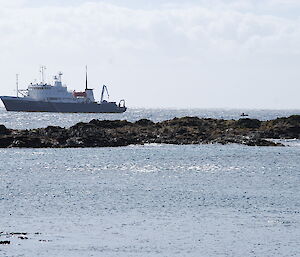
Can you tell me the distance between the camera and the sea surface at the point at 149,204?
3108 cm

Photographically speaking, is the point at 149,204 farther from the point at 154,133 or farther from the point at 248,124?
the point at 248,124

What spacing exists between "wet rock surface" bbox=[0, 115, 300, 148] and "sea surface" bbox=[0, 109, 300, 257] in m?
7.04

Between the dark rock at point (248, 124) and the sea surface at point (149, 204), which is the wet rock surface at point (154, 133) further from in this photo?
the sea surface at point (149, 204)

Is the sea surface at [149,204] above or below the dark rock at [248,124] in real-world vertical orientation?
below

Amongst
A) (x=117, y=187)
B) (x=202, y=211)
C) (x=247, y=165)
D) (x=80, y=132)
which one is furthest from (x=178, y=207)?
(x=80, y=132)

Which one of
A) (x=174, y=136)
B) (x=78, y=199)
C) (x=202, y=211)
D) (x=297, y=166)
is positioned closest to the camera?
(x=202, y=211)

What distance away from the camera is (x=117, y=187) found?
52219 mm

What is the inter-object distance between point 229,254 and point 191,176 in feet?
101

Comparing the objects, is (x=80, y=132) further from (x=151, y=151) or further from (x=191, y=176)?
(x=191, y=176)

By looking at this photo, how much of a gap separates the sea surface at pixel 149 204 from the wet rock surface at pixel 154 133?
7.04 metres

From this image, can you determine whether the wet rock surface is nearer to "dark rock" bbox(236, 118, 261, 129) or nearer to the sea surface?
"dark rock" bbox(236, 118, 261, 129)

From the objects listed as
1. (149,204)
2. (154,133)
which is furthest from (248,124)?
(149,204)

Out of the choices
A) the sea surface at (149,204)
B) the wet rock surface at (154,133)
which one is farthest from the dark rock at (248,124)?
the sea surface at (149,204)

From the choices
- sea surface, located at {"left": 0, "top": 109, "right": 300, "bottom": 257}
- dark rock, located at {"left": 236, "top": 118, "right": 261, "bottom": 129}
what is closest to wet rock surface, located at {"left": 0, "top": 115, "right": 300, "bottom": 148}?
dark rock, located at {"left": 236, "top": 118, "right": 261, "bottom": 129}
